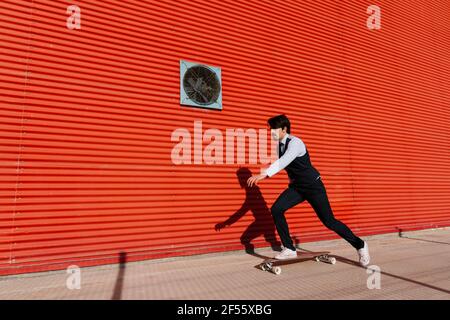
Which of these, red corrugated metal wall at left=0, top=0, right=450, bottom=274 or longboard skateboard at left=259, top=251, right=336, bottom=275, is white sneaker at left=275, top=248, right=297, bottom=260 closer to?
longboard skateboard at left=259, top=251, right=336, bottom=275

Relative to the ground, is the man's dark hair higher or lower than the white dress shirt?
higher

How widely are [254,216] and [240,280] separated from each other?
2.47 meters

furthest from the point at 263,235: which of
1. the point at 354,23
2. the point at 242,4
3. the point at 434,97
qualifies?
the point at 434,97

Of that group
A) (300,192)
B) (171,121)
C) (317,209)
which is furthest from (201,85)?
(317,209)

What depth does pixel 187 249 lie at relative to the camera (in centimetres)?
549

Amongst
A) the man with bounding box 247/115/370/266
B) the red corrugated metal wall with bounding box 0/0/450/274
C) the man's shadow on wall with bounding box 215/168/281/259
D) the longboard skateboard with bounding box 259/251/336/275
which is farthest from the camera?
the man's shadow on wall with bounding box 215/168/281/259

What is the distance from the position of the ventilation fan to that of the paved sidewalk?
2.77 meters

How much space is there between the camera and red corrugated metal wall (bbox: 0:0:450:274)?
4605 millimetres

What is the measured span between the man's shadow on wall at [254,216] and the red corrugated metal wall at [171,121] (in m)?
0.04

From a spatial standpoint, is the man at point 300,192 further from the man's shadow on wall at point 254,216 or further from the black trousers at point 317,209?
the man's shadow on wall at point 254,216

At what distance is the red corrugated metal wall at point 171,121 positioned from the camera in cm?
461

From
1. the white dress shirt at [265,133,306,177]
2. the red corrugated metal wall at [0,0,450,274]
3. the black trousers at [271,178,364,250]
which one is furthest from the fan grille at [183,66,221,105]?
the black trousers at [271,178,364,250]
